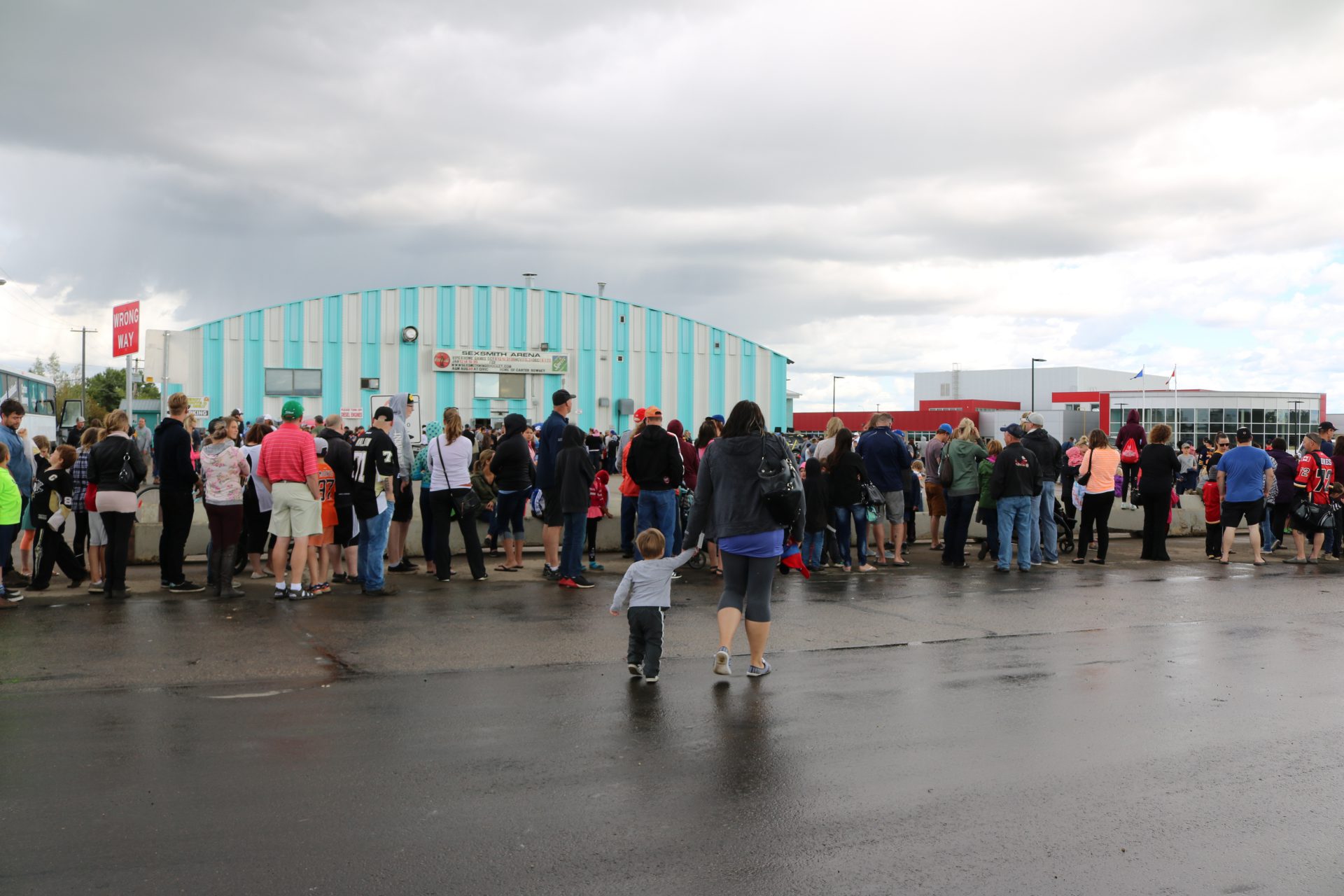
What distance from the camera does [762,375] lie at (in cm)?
4734

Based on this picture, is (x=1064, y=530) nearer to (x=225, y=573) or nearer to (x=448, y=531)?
(x=448, y=531)

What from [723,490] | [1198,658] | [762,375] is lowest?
[1198,658]

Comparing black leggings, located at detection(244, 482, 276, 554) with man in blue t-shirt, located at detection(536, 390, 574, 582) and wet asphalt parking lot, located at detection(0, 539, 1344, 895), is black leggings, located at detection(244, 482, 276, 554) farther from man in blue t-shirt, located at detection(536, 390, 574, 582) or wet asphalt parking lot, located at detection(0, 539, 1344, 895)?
man in blue t-shirt, located at detection(536, 390, 574, 582)

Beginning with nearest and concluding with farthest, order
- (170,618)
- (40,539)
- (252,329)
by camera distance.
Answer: (170,618)
(40,539)
(252,329)

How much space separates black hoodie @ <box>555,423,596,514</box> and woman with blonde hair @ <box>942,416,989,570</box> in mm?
5006

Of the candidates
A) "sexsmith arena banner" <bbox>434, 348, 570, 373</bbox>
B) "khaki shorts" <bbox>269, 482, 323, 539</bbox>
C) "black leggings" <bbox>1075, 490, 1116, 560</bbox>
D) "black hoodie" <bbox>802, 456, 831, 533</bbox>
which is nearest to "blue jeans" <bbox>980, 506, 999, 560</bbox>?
"black leggings" <bbox>1075, 490, 1116, 560</bbox>

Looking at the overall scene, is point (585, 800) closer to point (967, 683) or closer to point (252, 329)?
point (967, 683)

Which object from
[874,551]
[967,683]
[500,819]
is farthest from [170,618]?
[874,551]

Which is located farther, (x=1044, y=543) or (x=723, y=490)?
(x=1044, y=543)

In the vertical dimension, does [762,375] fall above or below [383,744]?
above

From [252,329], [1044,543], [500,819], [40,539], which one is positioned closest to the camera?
[500,819]

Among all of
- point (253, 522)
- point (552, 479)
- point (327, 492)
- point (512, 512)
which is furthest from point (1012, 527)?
point (253, 522)

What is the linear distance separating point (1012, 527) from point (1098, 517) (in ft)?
5.34

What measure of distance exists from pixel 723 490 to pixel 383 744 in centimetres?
288
